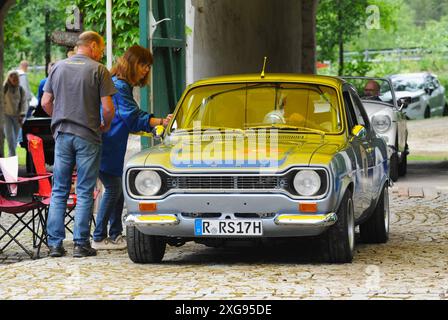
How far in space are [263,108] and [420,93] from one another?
30935 mm

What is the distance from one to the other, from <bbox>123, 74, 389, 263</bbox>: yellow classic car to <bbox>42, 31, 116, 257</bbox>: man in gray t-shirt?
0.59 m

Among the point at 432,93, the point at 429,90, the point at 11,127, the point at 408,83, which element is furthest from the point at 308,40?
the point at 432,93

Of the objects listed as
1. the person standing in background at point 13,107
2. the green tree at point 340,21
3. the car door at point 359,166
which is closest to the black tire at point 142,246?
the car door at point 359,166

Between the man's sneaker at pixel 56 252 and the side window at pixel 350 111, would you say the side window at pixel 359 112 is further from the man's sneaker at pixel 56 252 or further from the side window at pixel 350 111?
the man's sneaker at pixel 56 252

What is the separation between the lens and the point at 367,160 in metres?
11.3

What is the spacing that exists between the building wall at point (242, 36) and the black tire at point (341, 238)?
846cm

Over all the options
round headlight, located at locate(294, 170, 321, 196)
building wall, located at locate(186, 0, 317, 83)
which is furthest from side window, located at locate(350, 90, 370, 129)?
building wall, located at locate(186, 0, 317, 83)

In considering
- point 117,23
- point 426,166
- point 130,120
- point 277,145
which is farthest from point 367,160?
point 426,166

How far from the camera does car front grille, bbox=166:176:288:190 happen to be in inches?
385

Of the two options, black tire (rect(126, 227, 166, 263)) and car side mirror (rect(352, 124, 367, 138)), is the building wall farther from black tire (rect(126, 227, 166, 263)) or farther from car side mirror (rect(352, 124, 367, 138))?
black tire (rect(126, 227, 166, 263))

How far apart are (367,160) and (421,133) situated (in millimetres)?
24576

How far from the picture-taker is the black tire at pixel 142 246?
10.3 meters
